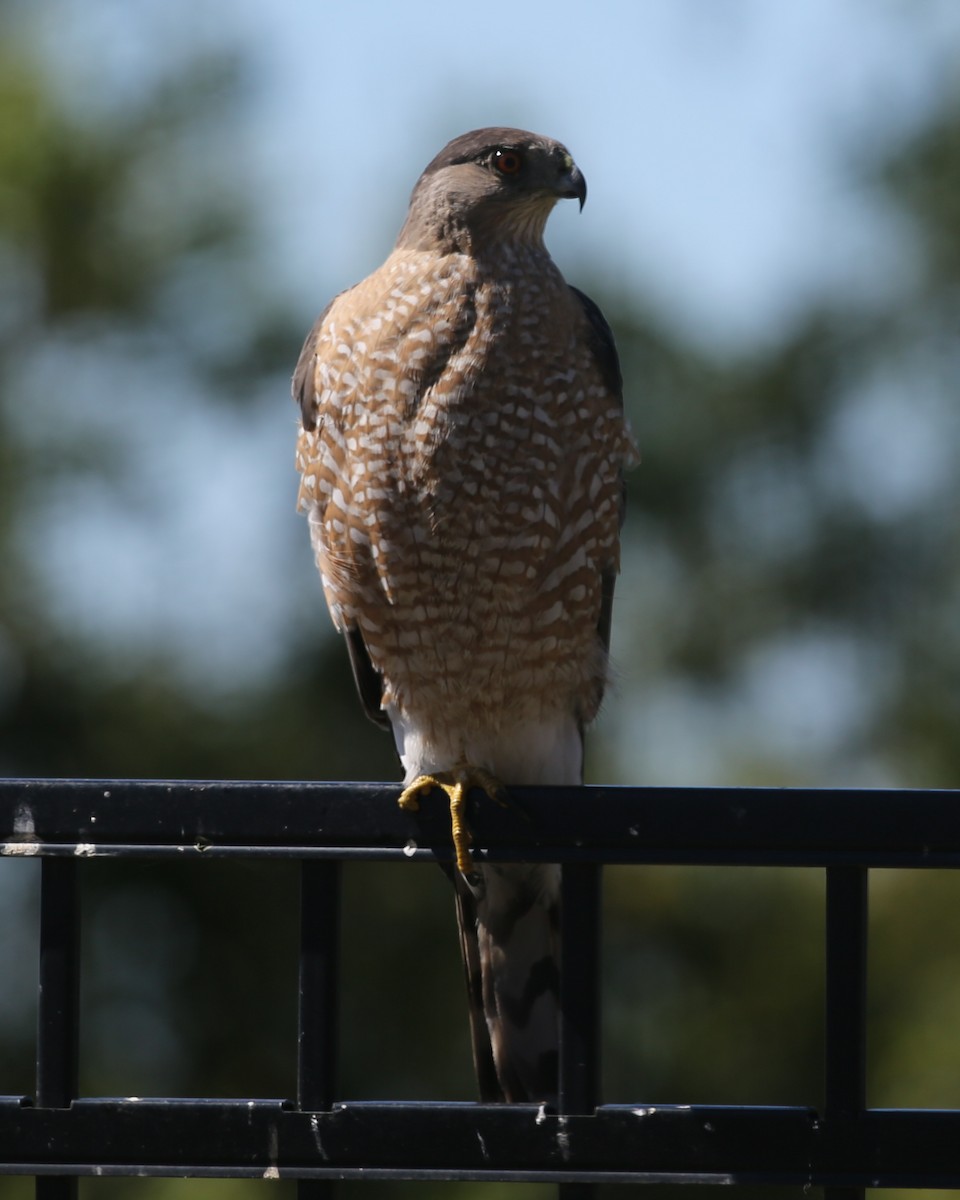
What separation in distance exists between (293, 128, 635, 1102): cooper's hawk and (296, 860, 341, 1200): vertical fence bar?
0.87 m

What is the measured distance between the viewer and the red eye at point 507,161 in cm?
323

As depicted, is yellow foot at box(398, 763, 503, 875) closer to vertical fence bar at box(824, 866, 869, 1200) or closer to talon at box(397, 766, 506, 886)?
talon at box(397, 766, 506, 886)

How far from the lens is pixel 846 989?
1.64 m

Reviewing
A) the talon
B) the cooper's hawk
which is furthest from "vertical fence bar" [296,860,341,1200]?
the cooper's hawk

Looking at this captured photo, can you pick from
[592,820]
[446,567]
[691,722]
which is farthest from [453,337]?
[691,722]

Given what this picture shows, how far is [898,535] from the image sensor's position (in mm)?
12867

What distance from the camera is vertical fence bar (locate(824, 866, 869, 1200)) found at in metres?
1.63

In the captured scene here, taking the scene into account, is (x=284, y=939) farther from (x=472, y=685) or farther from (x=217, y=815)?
(x=217, y=815)

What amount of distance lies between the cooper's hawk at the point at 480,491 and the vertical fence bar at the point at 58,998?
0.94 meters

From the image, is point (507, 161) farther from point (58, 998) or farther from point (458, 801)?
point (58, 998)

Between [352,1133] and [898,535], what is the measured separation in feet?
38.5

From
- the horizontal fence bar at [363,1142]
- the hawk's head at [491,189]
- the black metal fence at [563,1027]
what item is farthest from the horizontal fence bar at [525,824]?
the hawk's head at [491,189]

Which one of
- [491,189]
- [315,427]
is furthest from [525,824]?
[491,189]

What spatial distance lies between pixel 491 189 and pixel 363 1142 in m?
1.98
